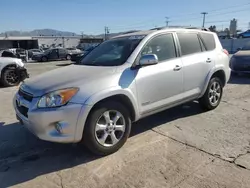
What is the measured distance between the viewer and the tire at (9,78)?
9445 millimetres

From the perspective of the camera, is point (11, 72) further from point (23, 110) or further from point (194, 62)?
point (194, 62)

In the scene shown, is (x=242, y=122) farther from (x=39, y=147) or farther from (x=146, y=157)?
→ (x=39, y=147)

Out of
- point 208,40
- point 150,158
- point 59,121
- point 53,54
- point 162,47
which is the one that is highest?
point 208,40

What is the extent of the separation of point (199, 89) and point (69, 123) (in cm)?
279

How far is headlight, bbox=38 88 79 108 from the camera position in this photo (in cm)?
318

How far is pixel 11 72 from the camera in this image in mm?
9672

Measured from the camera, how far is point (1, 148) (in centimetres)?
399

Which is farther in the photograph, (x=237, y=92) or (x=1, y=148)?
(x=237, y=92)

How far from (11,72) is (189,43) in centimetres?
740

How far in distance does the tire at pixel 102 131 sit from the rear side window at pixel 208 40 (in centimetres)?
255

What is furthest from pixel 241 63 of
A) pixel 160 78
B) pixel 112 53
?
pixel 112 53

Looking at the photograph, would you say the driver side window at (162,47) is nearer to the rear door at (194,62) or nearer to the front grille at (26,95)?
the rear door at (194,62)

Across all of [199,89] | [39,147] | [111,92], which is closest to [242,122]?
[199,89]

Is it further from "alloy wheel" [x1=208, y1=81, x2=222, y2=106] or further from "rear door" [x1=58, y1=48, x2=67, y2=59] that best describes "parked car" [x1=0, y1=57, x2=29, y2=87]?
"rear door" [x1=58, y1=48, x2=67, y2=59]
